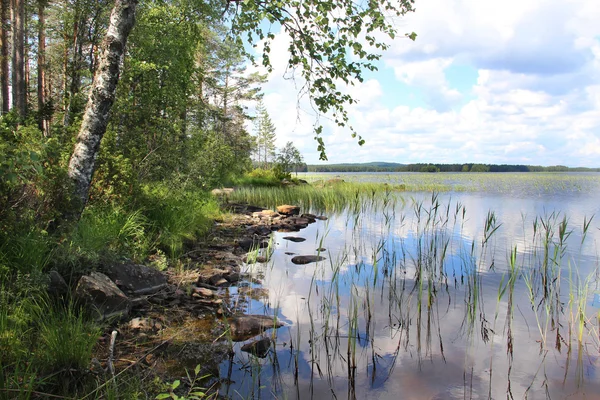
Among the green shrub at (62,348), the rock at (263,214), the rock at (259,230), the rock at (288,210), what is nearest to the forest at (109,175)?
the green shrub at (62,348)

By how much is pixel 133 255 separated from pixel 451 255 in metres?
7.28

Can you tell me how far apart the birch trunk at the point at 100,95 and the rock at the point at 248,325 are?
2.89 m

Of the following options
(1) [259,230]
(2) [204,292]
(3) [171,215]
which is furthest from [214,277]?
(1) [259,230]

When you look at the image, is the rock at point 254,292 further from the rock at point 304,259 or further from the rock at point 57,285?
the rock at point 57,285

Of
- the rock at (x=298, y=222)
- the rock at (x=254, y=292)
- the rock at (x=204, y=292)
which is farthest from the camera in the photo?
the rock at (x=298, y=222)

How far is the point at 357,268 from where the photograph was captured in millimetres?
7934

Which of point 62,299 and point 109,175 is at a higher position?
point 109,175

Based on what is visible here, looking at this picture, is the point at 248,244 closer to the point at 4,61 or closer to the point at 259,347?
the point at 259,347

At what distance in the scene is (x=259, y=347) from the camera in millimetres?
4184

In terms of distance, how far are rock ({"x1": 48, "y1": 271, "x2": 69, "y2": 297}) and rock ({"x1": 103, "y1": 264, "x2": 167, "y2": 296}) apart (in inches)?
32.4

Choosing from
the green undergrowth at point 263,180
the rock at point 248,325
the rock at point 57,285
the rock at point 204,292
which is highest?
the green undergrowth at point 263,180

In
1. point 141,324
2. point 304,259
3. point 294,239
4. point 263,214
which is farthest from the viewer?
point 263,214

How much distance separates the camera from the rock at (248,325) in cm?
455

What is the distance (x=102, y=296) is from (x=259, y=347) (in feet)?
6.53
